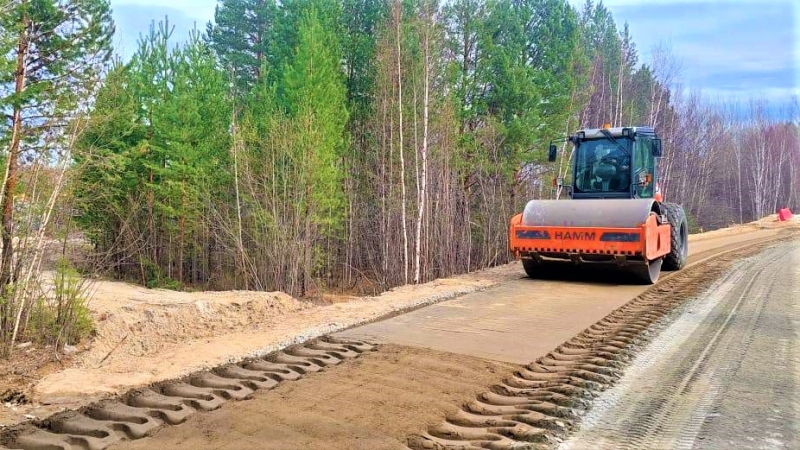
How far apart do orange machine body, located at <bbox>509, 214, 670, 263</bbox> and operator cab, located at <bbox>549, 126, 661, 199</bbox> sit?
3.98ft

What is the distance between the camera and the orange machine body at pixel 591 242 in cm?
973

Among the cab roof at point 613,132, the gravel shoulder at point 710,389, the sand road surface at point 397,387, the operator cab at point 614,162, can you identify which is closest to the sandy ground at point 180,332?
the sand road surface at point 397,387

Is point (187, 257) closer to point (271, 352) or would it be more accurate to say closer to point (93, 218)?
point (93, 218)

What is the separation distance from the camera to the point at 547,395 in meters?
4.71

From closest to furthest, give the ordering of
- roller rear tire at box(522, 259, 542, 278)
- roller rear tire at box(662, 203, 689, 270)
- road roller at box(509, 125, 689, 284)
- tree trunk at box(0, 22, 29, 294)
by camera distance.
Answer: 1. tree trunk at box(0, 22, 29, 294)
2. road roller at box(509, 125, 689, 284)
3. roller rear tire at box(522, 259, 542, 278)
4. roller rear tire at box(662, 203, 689, 270)

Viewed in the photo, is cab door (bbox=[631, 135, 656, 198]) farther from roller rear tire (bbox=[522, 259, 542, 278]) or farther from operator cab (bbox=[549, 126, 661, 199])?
roller rear tire (bbox=[522, 259, 542, 278])

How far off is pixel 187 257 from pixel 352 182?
23.5 feet

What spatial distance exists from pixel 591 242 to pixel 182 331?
697 centimetres

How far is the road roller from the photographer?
32.6 ft

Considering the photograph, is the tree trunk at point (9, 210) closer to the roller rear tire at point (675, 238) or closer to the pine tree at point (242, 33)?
the roller rear tire at point (675, 238)

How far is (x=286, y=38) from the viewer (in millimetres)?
23625

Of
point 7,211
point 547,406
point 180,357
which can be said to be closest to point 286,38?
point 7,211

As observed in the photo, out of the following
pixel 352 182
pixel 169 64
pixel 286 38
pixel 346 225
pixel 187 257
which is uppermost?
pixel 286 38

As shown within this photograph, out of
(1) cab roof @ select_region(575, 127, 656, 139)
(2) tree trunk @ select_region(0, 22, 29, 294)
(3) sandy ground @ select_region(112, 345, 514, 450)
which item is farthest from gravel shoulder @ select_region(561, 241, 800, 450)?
(2) tree trunk @ select_region(0, 22, 29, 294)
